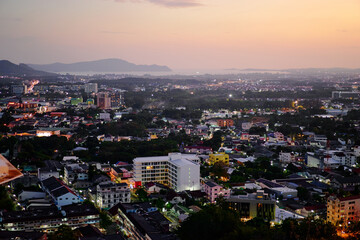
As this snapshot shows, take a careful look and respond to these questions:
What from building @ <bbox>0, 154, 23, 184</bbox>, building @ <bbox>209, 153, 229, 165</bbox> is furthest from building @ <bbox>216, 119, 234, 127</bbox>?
building @ <bbox>0, 154, 23, 184</bbox>

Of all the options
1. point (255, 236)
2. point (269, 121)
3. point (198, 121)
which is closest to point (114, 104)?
point (198, 121)

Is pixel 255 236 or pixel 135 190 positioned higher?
pixel 255 236

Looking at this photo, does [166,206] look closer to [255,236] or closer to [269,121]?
[255,236]

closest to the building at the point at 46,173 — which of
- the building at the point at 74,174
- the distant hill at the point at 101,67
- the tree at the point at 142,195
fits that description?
the building at the point at 74,174

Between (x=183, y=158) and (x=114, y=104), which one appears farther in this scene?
(x=114, y=104)

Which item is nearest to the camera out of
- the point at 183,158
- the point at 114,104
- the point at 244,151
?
the point at 183,158

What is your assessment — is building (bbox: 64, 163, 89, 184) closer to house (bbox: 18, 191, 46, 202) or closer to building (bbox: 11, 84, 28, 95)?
house (bbox: 18, 191, 46, 202)

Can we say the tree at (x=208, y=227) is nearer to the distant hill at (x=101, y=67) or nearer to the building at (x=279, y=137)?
the building at (x=279, y=137)

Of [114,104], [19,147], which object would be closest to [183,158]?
[19,147]

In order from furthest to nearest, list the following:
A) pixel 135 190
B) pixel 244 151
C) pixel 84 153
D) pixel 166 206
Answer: pixel 244 151, pixel 84 153, pixel 135 190, pixel 166 206
